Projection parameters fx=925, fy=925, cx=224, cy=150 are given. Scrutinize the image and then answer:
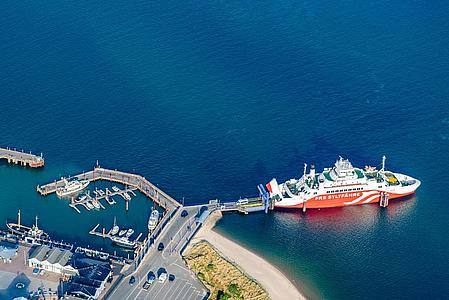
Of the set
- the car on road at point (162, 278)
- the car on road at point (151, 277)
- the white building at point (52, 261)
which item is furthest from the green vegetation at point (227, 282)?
the white building at point (52, 261)

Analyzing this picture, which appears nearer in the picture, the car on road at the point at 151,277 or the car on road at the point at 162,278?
the car on road at the point at 151,277

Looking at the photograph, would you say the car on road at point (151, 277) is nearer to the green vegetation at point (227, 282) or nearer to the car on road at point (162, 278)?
the car on road at point (162, 278)

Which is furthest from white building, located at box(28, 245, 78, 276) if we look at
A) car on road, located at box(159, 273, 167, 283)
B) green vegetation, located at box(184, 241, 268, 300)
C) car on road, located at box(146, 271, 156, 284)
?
green vegetation, located at box(184, 241, 268, 300)

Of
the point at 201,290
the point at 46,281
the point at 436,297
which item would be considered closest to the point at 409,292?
the point at 436,297

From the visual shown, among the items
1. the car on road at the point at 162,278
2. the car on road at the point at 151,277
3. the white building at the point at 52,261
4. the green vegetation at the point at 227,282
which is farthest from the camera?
the white building at the point at 52,261

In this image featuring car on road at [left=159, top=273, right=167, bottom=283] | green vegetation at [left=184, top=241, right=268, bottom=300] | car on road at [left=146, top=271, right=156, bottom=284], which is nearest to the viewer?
green vegetation at [left=184, top=241, right=268, bottom=300]

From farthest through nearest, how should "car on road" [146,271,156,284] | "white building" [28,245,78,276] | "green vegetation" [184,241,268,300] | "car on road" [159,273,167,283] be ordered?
1. "white building" [28,245,78,276]
2. "car on road" [159,273,167,283]
3. "car on road" [146,271,156,284]
4. "green vegetation" [184,241,268,300]

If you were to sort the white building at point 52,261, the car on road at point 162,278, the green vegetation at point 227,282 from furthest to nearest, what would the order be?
the white building at point 52,261 < the car on road at point 162,278 < the green vegetation at point 227,282

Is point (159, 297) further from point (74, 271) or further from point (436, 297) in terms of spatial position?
point (436, 297)

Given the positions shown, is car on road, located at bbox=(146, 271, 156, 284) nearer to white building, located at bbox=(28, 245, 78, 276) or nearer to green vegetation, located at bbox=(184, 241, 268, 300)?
green vegetation, located at bbox=(184, 241, 268, 300)

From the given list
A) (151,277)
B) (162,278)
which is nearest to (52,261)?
(151,277)

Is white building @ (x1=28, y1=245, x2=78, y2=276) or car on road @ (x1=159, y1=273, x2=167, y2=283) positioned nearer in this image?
car on road @ (x1=159, y1=273, x2=167, y2=283)
